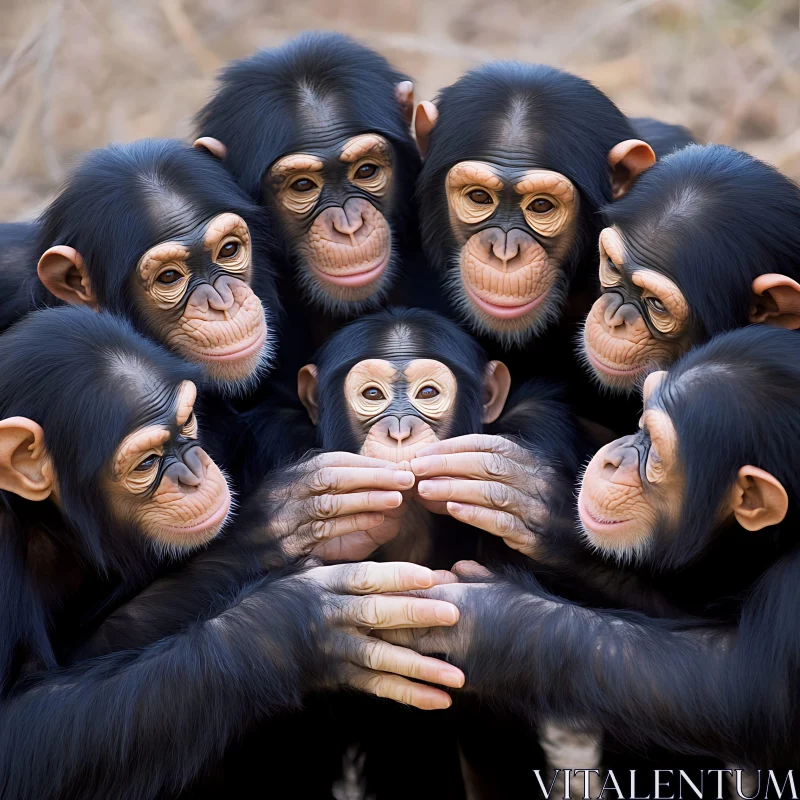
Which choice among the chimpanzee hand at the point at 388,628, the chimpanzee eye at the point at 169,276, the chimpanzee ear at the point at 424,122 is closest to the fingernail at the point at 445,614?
the chimpanzee hand at the point at 388,628

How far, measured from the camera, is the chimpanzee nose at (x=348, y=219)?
5020 mm

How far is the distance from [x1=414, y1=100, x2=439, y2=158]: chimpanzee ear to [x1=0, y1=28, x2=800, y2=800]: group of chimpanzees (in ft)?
0.07

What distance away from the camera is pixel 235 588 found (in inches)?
163

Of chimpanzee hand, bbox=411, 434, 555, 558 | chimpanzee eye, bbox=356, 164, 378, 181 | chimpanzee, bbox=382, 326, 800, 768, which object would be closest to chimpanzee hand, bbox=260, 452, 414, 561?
chimpanzee hand, bbox=411, 434, 555, 558

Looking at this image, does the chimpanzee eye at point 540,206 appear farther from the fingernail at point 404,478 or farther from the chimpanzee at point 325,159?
the fingernail at point 404,478

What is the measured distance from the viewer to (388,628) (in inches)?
155

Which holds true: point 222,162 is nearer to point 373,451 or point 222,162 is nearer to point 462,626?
point 373,451

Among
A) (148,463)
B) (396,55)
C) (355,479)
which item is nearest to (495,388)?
(355,479)

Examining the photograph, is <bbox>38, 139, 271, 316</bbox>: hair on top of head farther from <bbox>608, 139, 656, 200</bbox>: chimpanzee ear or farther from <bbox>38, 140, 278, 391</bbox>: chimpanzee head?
<bbox>608, 139, 656, 200</bbox>: chimpanzee ear

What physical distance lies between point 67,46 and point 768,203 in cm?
619

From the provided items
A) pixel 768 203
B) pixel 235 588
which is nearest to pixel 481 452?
pixel 235 588

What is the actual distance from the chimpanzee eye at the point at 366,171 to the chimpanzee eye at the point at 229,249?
1.96 ft

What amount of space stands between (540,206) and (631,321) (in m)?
0.66

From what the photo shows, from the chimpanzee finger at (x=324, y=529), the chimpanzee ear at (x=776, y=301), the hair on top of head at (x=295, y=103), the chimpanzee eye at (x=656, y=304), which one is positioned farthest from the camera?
the hair on top of head at (x=295, y=103)
